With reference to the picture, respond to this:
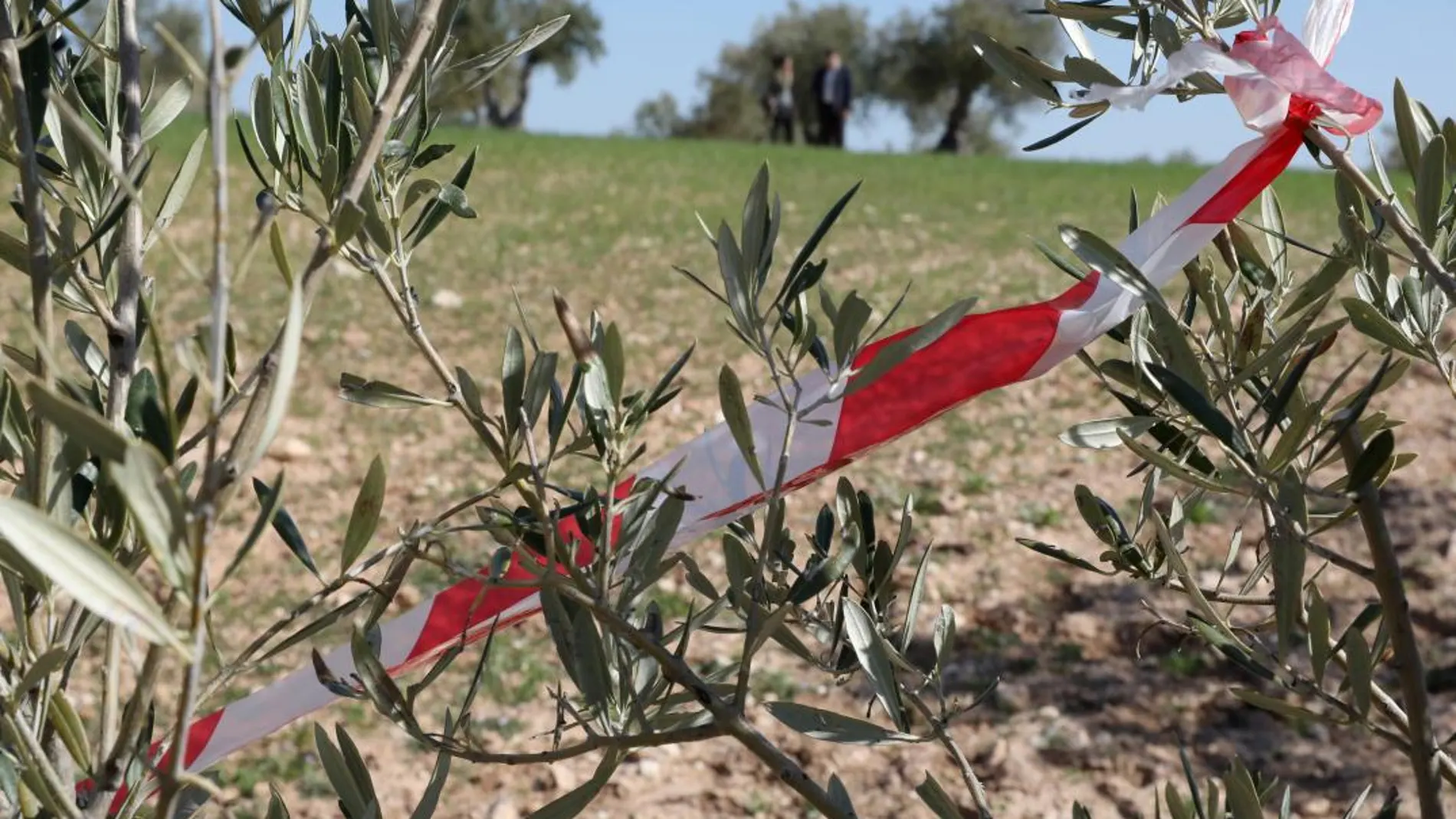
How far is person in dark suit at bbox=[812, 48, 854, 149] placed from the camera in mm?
17828

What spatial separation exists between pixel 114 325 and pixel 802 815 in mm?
2118

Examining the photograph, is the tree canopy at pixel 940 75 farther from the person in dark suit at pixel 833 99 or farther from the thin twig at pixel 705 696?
the thin twig at pixel 705 696

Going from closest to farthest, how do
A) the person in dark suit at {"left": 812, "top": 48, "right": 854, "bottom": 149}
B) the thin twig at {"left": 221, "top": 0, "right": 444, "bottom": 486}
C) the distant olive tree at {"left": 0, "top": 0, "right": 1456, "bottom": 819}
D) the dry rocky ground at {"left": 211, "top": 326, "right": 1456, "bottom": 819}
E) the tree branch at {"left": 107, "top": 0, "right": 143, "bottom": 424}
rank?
the thin twig at {"left": 221, "top": 0, "right": 444, "bottom": 486} < the distant olive tree at {"left": 0, "top": 0, "right": 1456, "bottom": 819} < the tree branch at {"left": 107, "top": 0, "right": 143, "bottom": 424} < the dry rocky ground at {"left": 211, "top": 326, "right": 1456, "bottom": 819} < the person in dark suit at {"left": 812, "top": 48, "right": 854, "bottom": 149}

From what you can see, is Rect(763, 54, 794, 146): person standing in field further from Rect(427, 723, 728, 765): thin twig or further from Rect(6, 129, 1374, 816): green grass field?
Rect(427, 723, 728, 765): thin twig

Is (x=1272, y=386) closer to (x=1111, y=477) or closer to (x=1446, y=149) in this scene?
(x=1446, y=149)

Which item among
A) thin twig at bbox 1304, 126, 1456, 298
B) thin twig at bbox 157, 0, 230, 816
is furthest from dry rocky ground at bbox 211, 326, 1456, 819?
thin twig at bbox 157, 0, 230, 816

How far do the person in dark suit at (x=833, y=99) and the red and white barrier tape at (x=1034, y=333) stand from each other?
1701 centimetres

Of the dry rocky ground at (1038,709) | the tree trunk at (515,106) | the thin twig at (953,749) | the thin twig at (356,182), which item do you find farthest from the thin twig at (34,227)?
the tree trunk at (515,106)

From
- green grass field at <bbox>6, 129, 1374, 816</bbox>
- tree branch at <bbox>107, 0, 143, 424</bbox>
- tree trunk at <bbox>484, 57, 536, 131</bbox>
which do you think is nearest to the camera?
tree branch at <bbox>107, 0, 143, 424</bbox>

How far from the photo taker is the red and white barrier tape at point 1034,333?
88 cm

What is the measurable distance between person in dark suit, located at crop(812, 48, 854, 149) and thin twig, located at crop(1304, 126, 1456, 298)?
17.2m

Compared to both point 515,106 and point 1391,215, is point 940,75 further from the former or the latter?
point 1391,215

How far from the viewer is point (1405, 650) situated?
2.73 feet

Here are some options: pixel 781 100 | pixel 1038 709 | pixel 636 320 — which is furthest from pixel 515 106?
pixel 1038 709
